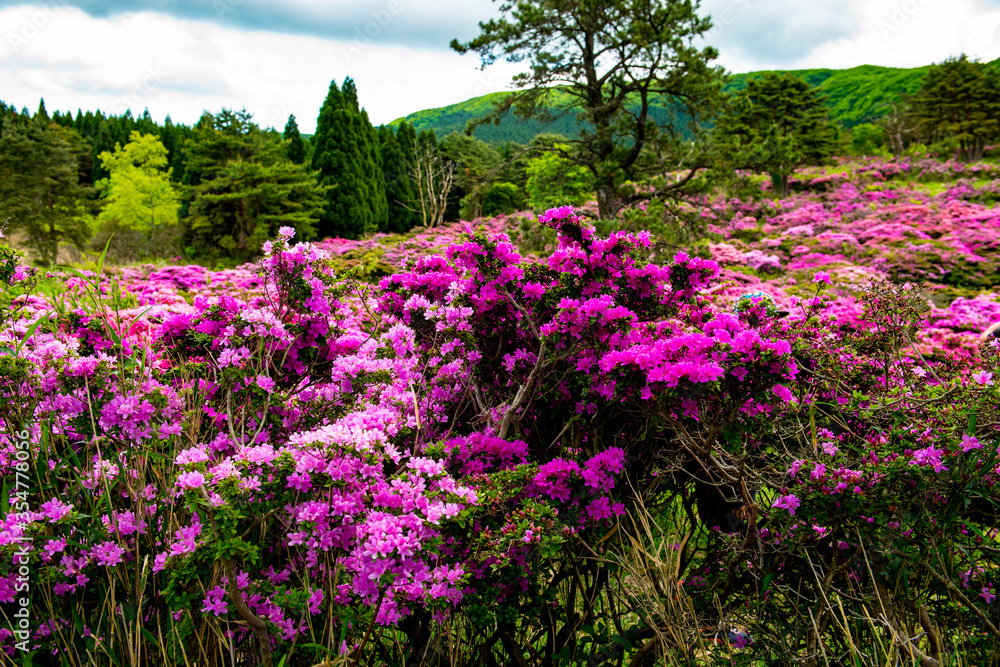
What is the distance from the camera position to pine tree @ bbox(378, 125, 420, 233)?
2795 cm

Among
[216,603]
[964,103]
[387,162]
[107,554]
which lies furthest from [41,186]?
[964,103]

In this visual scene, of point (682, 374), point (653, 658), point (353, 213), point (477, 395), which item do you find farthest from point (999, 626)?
point (353, 213)

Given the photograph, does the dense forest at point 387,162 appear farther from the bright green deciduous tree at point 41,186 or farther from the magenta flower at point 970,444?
the magenta flower at point 970,444

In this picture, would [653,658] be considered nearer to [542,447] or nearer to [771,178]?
[542,447]

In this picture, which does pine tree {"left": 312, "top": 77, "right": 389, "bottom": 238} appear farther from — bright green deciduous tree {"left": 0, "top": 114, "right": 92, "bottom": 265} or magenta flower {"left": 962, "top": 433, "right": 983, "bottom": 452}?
magenta flower {"left": 962, "top": 433, "right": 983, "bottom": 452}

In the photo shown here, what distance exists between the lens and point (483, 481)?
1.57 m

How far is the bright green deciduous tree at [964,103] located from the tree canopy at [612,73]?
3015cm

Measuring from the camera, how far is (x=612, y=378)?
1.67m

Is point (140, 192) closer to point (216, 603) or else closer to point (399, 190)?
point (399, 190)

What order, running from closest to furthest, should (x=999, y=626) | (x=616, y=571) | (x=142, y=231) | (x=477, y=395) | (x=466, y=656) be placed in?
(x=999, y=626), (x=466, y=656), (x=616, y=571), (x=477, y=395), (x=142, y=231)

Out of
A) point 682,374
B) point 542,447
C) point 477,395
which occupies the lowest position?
point 542,447

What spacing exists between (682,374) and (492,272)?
93cm

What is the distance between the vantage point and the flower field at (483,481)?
1.39 m

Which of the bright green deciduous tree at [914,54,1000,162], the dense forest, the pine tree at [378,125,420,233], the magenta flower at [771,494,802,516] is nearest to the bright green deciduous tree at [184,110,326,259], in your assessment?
the dense forest
